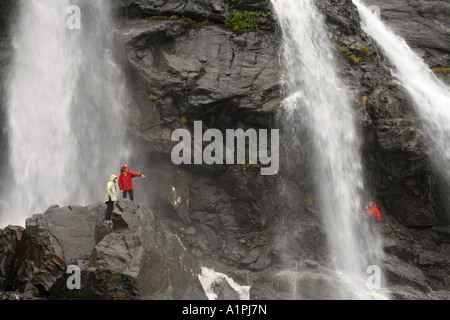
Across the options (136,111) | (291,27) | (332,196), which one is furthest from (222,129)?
(291,27)

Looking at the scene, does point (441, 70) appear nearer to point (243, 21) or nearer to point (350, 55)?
point (350, 55)

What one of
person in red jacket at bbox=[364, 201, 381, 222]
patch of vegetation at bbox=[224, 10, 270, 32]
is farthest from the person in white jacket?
patch of vegetation at bbox=[224, 10, 270, 32]

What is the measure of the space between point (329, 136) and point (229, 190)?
17.5ft

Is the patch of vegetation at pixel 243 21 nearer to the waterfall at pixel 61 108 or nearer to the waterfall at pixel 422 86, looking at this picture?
the waterfall at pixel 61 108

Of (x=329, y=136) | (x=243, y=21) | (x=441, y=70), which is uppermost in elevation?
(x=243, y=21)

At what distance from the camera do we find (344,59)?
65.4ft

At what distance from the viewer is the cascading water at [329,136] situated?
51.1ft

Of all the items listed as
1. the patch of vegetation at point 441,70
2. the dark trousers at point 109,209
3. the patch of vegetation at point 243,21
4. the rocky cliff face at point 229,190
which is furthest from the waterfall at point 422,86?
the dark trousers at point 109,209

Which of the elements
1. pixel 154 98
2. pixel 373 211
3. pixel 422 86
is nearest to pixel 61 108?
pixel 154 98

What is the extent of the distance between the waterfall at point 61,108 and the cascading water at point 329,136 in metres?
8.31

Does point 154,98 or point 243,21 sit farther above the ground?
point 243,21

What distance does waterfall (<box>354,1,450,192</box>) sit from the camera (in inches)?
670

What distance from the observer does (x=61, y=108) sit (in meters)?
18.1
